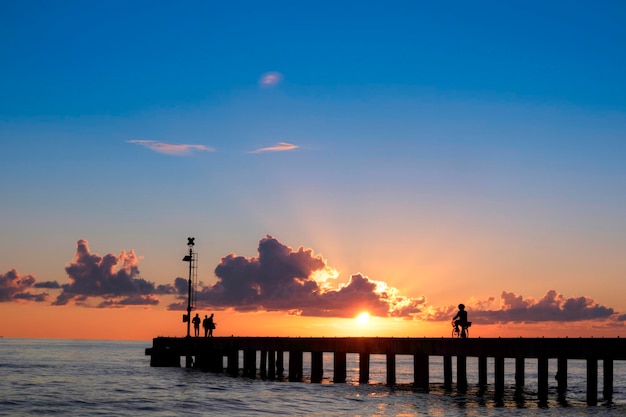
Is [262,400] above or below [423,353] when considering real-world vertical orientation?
below

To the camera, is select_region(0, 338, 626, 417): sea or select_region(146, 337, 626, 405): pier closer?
select_region(0, 338, 626, 417): sea

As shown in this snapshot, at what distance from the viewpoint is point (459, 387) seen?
54938mm

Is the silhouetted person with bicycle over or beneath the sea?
over

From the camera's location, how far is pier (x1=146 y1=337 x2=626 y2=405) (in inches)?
1859

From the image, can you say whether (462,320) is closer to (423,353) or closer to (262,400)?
(423,353)

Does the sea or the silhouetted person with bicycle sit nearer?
the sea

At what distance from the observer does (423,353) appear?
181 ft

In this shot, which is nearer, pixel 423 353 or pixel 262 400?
pixel 262 400

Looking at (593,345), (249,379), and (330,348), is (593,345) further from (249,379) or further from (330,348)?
Result: (249,379)

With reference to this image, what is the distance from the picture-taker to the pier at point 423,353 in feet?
155

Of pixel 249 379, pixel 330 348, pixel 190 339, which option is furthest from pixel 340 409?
pixel 190 339

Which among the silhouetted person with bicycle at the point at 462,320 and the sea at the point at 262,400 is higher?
the silhouetted person with bicycle at the point at 462,320

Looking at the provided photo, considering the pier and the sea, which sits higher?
the pier

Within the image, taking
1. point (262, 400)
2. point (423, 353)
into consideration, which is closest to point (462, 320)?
point (423, 353)
